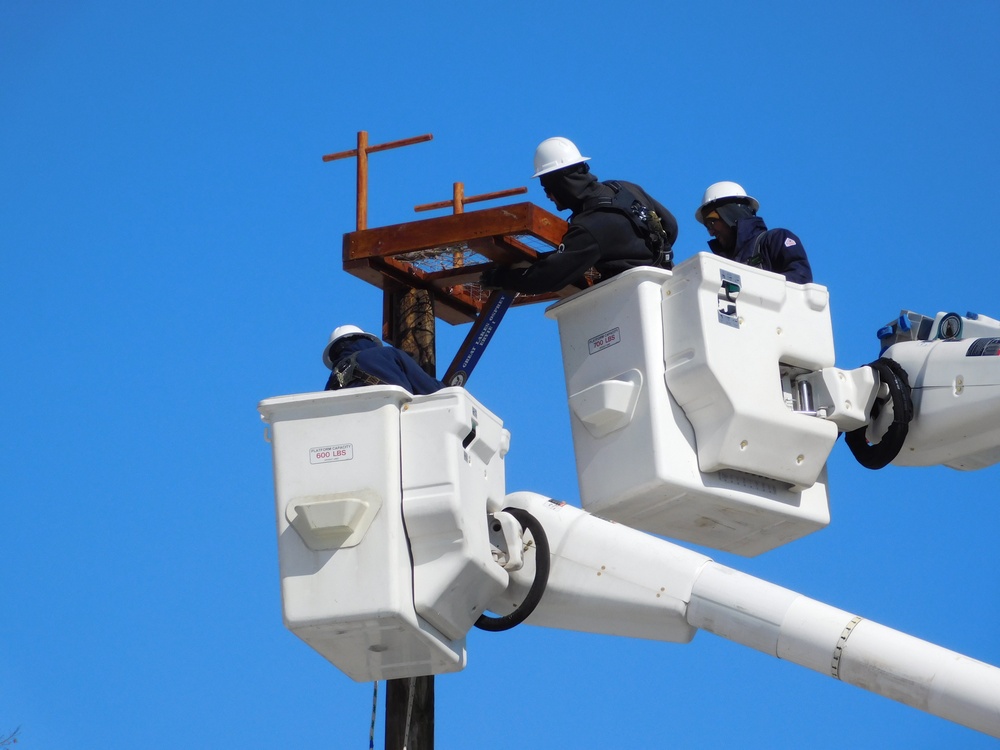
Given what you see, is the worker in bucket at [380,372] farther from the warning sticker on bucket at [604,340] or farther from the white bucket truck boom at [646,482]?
the warning sticker on bucket at [604,340]

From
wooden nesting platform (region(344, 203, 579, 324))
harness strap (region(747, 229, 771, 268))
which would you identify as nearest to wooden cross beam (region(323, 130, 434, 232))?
wooden nesting platform (region(344, 203, 579, 324))

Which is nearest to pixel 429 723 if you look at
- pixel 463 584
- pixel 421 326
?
pixel 463 584

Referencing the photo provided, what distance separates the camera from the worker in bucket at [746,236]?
13.6m

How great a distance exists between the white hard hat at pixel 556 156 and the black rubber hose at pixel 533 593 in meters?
2.45

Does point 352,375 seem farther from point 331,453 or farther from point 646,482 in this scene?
point 646,482

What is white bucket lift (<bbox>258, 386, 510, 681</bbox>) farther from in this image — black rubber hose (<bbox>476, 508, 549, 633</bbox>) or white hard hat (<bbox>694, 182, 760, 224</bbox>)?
white hard hat (<bbox>694, 182, 760, 224</bbox>)

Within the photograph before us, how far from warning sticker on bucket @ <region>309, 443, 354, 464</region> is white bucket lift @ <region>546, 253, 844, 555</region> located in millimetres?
1961

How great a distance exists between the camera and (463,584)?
1166 centimetres

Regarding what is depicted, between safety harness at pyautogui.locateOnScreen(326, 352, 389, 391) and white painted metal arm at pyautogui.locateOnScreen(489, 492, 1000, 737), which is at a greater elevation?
safety harness at pyautogui.locateOnScreen(326, 352, 389, 391)

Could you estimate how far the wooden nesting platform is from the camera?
13078mm

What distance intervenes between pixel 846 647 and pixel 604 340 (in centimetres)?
261

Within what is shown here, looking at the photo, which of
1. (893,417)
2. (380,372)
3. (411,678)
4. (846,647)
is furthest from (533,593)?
(893,417)

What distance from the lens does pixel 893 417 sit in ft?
44.3

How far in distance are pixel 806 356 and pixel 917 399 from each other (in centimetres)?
97
